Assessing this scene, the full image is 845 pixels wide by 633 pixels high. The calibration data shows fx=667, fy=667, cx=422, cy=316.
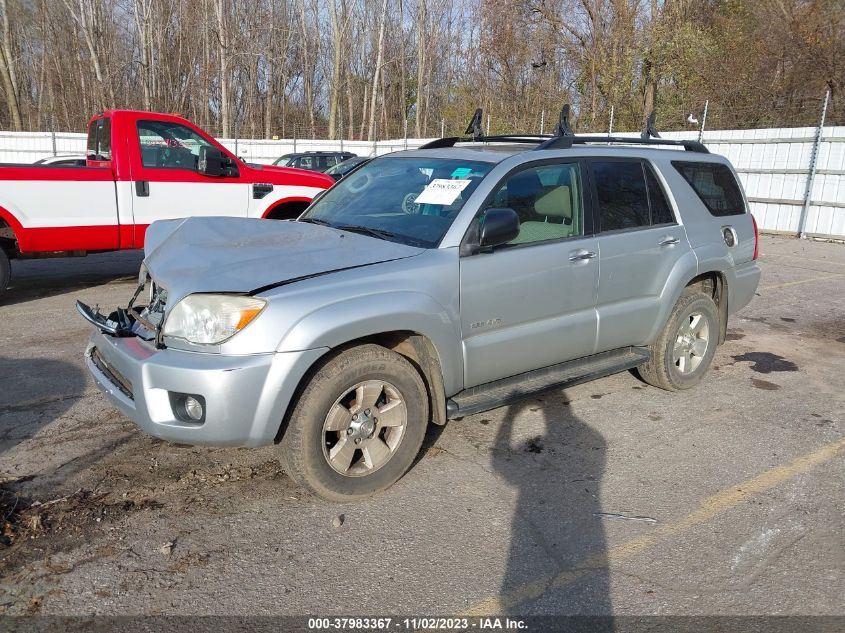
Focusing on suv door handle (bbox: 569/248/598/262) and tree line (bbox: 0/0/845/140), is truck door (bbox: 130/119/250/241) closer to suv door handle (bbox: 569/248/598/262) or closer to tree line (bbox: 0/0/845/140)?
suv door handle (bbox: 569/248/598/262)

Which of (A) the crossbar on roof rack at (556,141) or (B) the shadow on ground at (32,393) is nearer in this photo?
(B) the shadow on ground at (32,393)

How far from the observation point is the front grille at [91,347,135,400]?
11.1 feet

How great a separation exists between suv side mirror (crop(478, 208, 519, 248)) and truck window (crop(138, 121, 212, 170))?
569 cm

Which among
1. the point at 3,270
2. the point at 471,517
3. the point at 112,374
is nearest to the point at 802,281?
the point at 471,517

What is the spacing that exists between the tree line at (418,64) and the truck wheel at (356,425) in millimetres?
20282

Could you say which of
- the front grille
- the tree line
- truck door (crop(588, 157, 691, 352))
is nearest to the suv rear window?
truck door (crop(588, 157, 691, 352))

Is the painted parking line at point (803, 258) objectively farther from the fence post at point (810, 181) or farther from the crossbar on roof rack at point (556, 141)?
the crossbar on roof rack at point (556, 141)

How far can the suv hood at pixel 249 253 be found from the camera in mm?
3289

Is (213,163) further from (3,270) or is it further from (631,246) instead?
(631,246)

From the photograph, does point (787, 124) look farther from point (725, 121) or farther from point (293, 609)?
point (293, 609)

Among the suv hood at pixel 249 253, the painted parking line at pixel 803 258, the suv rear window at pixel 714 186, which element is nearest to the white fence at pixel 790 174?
the painted parking line at pixel 803 258

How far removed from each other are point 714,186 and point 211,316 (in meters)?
4.24

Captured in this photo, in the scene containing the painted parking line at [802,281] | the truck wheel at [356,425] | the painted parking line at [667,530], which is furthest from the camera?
the painted parking line at [802,281]

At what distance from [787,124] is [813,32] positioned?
4.45 meters
